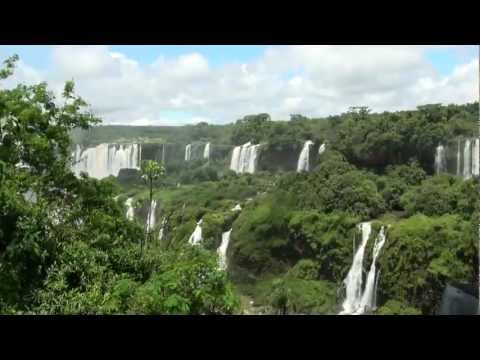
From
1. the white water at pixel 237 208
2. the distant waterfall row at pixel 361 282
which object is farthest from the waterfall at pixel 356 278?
the white water at pixel 237 208

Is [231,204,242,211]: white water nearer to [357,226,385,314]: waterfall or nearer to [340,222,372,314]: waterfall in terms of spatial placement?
[340,222,372,314]: waterfall

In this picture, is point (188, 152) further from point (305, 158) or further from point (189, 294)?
point (189, 294)

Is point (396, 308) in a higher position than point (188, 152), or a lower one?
lower

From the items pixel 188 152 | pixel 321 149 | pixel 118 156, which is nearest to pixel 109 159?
pixel 118 156
